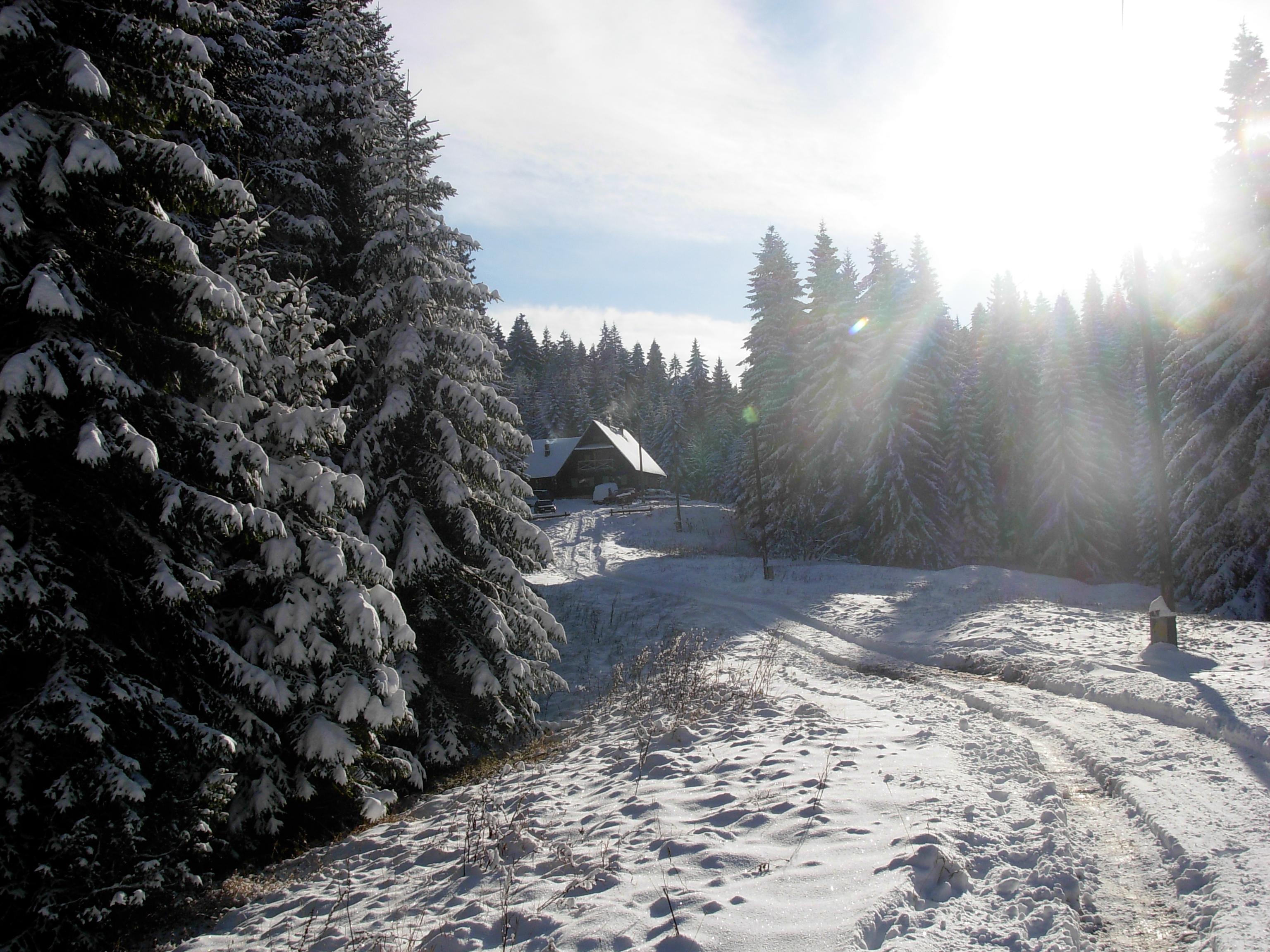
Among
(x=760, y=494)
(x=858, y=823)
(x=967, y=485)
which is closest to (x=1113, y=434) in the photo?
(x=967, y=485)

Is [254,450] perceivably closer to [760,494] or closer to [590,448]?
[760,494]

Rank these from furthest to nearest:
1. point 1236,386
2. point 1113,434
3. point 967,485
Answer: point 1113,434 < point 967,485 < point 1236,386

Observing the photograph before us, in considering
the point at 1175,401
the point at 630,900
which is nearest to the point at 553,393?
the point at 1175,401

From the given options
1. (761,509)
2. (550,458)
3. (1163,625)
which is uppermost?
(550,458)

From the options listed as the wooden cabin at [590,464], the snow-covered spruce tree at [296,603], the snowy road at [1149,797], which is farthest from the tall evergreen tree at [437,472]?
the wooden cabin at [590,464]

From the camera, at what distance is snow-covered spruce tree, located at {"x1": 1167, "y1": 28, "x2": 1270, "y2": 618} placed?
19.6 meters

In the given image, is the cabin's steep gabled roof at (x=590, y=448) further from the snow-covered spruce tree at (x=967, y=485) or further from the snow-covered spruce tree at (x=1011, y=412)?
the snow-covered spruce tree at (x=967, y=485)

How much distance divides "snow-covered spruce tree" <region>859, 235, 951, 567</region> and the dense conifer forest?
30.8ft

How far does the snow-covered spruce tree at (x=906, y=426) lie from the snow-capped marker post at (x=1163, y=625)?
60.3 feet

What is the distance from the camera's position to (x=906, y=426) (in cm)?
3031

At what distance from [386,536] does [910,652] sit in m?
11.3

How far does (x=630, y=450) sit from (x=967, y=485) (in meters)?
38.3

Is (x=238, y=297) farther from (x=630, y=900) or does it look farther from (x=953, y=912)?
(x=953, y=912)

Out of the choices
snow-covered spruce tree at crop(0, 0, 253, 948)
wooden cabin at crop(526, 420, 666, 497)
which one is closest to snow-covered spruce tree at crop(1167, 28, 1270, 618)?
snow-covered spruce tree at crop(0, 0, 253, 948)
